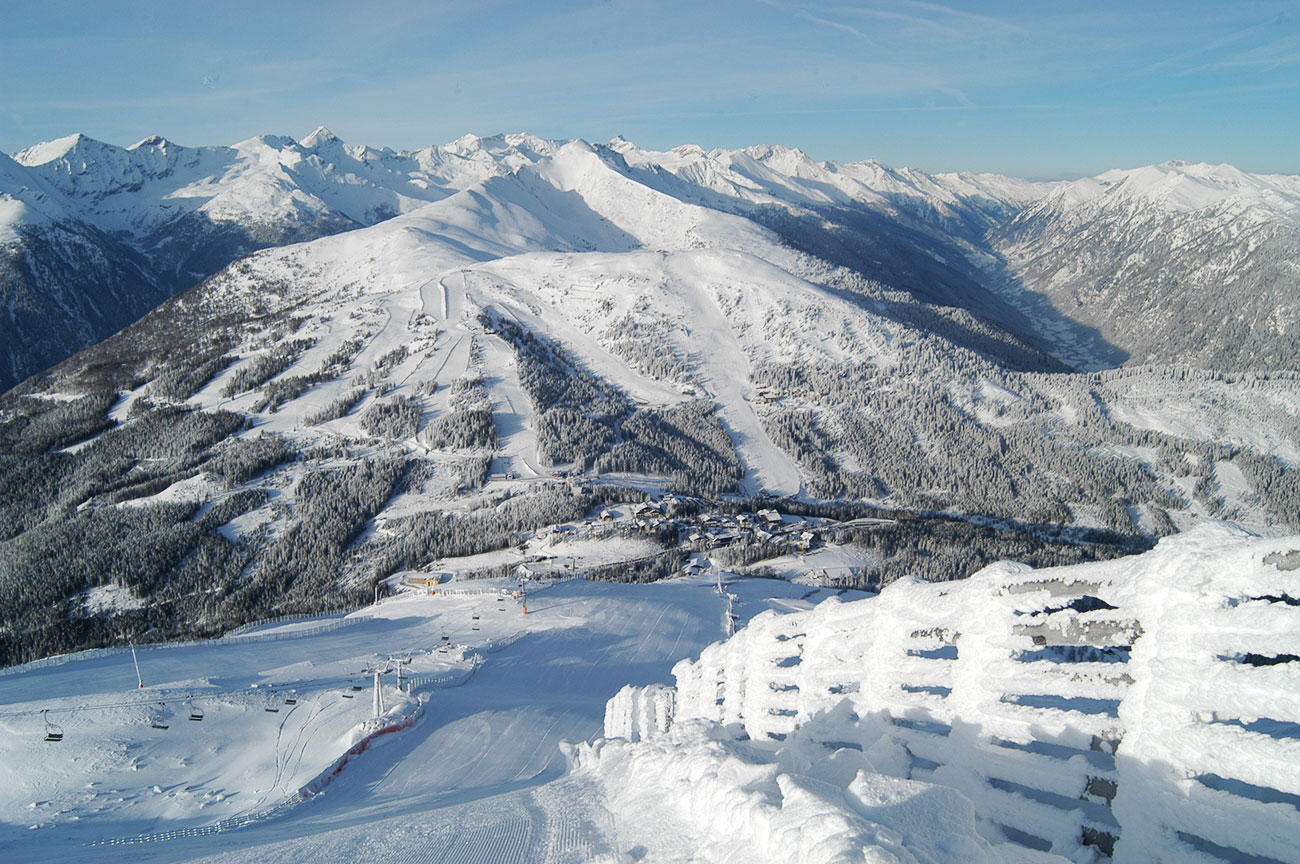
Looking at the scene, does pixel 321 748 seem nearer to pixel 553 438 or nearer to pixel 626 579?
pixel 626 579

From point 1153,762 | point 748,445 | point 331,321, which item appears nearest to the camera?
point 1153,762

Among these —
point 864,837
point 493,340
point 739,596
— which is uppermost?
point 493,340

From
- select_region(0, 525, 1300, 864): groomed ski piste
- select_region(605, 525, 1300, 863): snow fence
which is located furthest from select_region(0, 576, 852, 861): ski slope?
select_region(605, 525, 1300, 863): snow fence

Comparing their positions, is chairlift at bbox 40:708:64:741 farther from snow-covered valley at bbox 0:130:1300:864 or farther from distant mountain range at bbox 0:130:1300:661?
distant mountain range at bbox 0:130:1300:661

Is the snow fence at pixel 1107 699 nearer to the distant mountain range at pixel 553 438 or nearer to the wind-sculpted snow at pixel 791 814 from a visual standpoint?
the wind-sculpted snow at pixel 791 814

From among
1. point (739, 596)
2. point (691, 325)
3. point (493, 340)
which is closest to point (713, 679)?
point (739, 596)

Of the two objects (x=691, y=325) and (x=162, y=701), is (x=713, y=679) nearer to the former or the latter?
(x=162, y=701)
